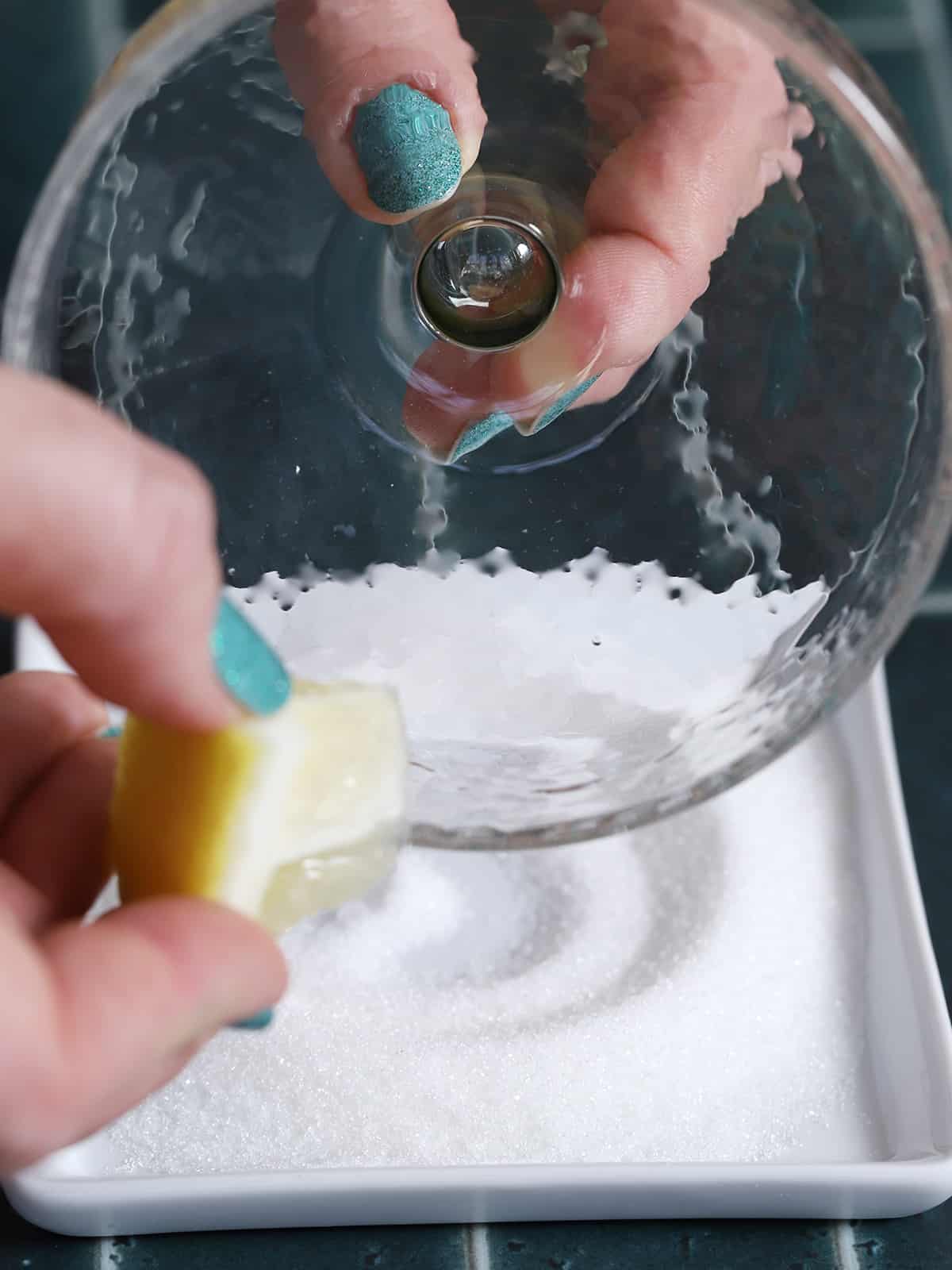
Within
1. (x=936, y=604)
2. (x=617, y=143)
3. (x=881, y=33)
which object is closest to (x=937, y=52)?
(x=881, y=33)

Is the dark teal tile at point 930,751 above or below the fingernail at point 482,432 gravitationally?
below

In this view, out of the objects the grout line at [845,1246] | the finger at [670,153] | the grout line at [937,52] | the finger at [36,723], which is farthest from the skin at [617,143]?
the grout line at [937,52]

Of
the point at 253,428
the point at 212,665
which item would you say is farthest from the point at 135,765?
the point at 253,428

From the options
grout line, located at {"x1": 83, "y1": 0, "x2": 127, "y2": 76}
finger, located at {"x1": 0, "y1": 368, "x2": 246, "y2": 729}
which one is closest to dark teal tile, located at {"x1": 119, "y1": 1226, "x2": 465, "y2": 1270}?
finger, located at {"x1": 0, "y1": 368, "x2": 246, "y2": 729}

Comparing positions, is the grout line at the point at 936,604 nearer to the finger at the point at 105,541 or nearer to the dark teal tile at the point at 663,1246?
the dark teal tile at the point at 663,1246

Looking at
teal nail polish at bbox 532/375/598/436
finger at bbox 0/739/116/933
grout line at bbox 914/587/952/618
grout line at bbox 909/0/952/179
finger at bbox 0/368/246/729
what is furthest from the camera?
grout line at bbox 909/0/952/179

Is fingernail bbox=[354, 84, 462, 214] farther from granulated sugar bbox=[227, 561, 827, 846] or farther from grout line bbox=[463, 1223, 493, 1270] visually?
grout line bbox=[463, 1223, 493, 1270]

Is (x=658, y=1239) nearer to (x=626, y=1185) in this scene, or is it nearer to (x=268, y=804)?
(x=626, y=1185)
